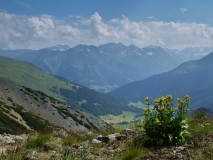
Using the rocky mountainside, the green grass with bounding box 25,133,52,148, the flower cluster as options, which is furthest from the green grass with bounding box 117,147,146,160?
the rocky mountainside

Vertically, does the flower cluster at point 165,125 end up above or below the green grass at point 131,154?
above

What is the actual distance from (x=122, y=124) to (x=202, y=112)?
188 inches

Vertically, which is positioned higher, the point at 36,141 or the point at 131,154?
the point at 36,141

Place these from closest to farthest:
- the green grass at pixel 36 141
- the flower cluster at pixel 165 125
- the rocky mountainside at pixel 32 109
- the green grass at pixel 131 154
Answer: the green grass at pixel 131 154 < the green grass at pixel 36 141 < the flower cluster at pixel 165 125 < the rocky mountainside at pixel 32 109

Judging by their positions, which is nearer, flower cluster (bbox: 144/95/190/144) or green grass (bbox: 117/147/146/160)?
green grass (bbox: 117/147/146/160)

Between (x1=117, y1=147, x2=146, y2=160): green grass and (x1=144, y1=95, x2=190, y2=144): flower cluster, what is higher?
(x1=144, y1=95, x2=190, y2=144): flower cluster

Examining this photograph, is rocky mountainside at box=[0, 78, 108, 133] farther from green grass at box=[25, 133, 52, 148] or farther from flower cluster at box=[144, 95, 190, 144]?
flower cluster at box=[144, 95, 190, 144]

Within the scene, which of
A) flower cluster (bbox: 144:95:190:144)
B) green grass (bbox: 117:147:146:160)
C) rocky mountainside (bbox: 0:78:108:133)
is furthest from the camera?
rocky mountainside (bbox: 0:78:108:133)

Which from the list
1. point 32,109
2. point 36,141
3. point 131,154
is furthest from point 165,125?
point 32,109

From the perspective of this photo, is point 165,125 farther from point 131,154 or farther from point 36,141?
point 36,141

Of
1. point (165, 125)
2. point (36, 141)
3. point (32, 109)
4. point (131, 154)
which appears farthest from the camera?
point (32, 109)

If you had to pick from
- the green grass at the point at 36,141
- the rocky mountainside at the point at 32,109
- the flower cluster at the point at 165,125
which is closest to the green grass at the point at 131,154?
the flower cluster at the point at 165,125

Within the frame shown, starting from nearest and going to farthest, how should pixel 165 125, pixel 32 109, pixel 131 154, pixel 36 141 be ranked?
pixel 131 154
pixel 36 141
pixel 165 125
pixel 32 109

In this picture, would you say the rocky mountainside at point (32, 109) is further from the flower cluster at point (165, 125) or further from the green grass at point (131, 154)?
the green grass at point (131, 154)
